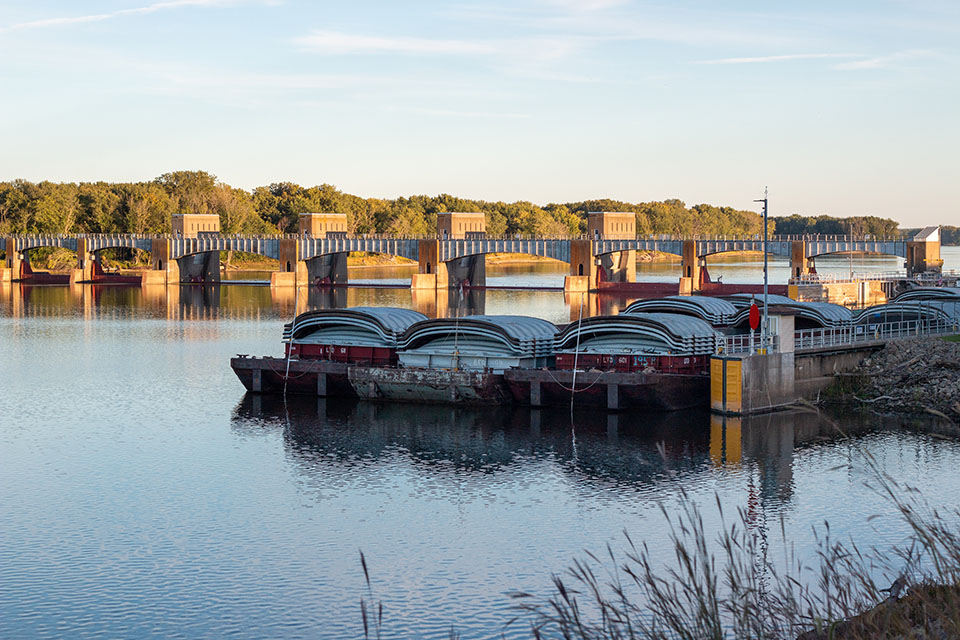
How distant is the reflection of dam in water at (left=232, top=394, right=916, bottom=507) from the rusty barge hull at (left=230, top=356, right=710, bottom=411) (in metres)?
0.71

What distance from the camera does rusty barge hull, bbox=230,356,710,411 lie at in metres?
55.0

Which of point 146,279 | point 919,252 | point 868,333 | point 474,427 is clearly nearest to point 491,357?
point 474,427

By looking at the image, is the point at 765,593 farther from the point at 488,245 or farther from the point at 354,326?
the point at 488,245

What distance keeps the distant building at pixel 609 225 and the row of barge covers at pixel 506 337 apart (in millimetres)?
124601

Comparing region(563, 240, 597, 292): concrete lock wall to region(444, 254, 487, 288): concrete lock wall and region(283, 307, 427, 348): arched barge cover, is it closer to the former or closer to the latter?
region(444, 254, 487, 288): concrete lock wall

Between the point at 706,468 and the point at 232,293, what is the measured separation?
13230 centimetres

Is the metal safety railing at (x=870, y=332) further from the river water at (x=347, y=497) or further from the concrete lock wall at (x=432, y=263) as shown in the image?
the concrete lock wall at (x=432, y=263)

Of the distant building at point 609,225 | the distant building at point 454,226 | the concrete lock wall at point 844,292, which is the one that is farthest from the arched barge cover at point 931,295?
the distant building at point 454,226

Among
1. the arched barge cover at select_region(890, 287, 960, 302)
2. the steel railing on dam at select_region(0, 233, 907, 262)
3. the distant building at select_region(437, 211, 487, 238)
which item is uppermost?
the distant building at select_region(437, 211, 487, 238)

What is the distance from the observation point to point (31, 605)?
27.9 metres

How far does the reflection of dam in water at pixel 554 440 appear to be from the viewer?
4378 cm

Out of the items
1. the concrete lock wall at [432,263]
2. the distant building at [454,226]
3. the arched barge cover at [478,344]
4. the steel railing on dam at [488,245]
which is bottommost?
the arched barge cover at [478,344]

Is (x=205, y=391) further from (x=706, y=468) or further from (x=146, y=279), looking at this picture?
(x=146, y=279)

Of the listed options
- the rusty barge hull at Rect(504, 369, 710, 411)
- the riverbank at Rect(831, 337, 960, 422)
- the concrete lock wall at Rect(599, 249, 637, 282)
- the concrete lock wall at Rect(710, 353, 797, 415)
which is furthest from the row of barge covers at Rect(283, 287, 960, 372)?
the concrete lock wall at Rect(599, 249, 637, 282)
